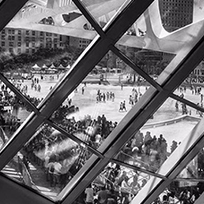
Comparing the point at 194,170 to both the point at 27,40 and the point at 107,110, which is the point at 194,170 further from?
the point at 27,40

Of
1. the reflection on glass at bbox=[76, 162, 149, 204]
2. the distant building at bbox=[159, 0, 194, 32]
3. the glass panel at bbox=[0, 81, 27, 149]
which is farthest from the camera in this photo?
the reflection on glass at bbox=[76, 162, 149, 204]

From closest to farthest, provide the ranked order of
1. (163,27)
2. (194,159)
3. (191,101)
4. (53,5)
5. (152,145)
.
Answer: (53,5) < (163,27) < (191,101) < (152,145) < (194,159)

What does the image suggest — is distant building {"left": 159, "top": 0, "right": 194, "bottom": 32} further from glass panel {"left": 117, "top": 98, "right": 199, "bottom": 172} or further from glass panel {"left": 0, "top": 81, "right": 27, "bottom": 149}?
glass panel {"left": 0, "top": 81, "right": 27, "bottom": 149}

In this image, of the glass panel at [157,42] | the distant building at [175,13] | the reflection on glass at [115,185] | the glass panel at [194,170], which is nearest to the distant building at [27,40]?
the glass panel at [157,42]

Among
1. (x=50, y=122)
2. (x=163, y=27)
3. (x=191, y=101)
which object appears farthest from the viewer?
(x=191, y=101)

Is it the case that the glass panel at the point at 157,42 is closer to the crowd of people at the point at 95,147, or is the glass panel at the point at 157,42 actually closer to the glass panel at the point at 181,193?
the crowd of people at the point at 95,147

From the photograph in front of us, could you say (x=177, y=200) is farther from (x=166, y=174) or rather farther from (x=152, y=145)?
(x=152, y=145)

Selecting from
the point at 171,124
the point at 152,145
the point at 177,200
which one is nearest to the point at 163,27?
the point at 171,124

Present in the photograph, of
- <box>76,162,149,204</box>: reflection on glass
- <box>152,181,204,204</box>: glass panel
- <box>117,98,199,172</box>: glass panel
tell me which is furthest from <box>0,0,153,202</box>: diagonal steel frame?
<box>152,181,204,204</box>: glass panel
